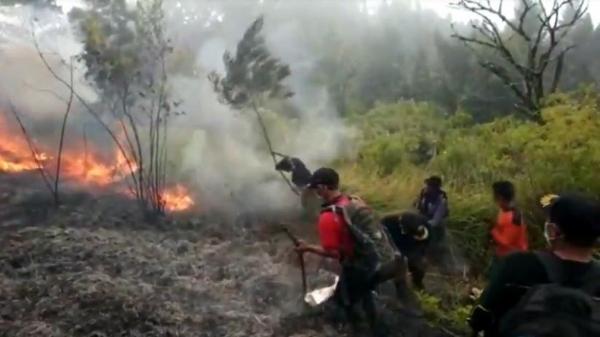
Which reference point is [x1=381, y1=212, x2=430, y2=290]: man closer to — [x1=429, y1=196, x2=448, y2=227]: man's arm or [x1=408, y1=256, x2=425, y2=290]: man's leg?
[x1=408, y1=256, x2=425, y2=290]: man's leg

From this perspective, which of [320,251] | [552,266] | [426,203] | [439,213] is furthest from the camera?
[426,203]

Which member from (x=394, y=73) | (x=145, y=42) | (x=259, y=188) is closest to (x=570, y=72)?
(x=394, y=73)

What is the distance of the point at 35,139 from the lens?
13.3 metres

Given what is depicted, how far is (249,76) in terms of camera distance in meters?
12.5

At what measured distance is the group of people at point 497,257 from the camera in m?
2.40

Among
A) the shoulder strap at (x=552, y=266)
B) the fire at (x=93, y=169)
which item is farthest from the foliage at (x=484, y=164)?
the shoulder strap at (x=552, y=266)

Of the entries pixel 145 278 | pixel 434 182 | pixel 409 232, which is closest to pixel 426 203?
pixel 434 182

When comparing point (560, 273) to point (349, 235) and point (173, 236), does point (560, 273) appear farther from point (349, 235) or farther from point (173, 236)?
point (173, 236)

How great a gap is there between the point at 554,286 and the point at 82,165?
36.1 ft

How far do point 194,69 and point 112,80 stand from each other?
371 centimetres

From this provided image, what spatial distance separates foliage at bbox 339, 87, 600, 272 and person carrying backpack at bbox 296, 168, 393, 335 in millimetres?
3856

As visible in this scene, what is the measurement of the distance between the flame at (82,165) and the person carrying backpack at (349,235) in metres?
5.66

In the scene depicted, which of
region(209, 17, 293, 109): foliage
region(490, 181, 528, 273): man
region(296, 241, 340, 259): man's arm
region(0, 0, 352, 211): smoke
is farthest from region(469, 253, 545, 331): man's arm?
region(209, 17, 293, 109): foliage

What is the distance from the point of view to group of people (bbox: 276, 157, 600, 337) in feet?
7.88
